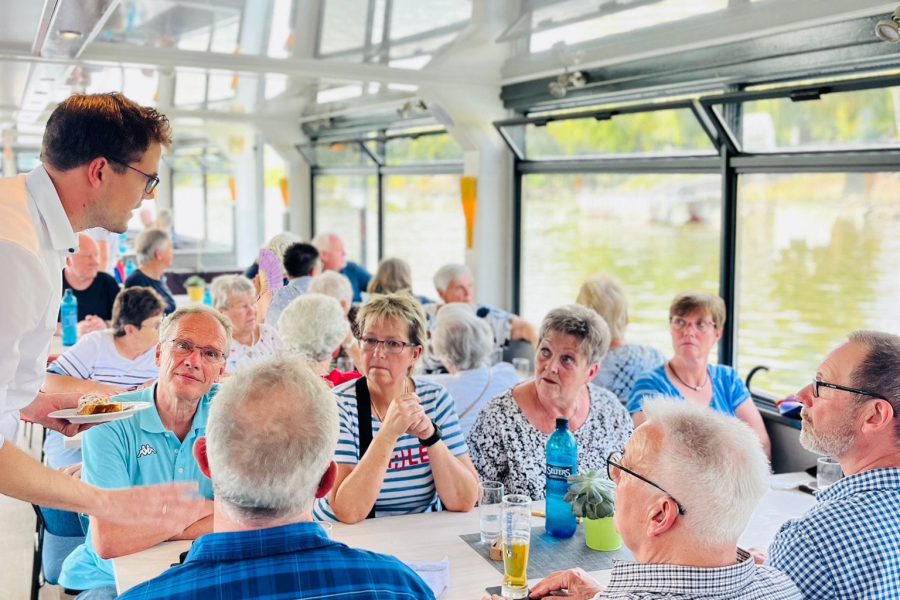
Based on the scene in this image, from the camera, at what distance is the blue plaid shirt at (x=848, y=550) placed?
194 cm

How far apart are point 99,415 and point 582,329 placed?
1732 mm

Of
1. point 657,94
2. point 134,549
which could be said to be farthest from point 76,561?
point 657,94

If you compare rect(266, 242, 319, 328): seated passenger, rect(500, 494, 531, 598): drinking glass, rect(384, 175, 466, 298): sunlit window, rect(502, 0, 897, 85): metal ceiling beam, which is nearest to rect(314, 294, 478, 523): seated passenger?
rect(500, 494, 531, 598): drinking glass

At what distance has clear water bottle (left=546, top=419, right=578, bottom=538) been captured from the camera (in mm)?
2609

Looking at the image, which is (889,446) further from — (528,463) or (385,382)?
(385,382)

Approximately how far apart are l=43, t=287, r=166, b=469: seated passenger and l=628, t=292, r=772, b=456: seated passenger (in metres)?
2.29

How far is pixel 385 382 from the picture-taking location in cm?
302

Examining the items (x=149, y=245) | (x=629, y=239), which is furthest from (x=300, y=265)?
(x=629, y=239)

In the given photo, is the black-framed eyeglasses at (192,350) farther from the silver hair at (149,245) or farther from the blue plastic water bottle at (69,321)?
the silver hair at (149,245)

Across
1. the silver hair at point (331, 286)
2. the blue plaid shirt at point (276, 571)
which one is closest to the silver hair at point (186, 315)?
the blue plaid shirt at point (276, 571)

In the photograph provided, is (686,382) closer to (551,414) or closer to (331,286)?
(551,414)

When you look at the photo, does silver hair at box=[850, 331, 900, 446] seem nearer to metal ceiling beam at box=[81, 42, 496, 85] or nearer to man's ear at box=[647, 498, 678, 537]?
man's ear at box=[647, 498, 678, 537]

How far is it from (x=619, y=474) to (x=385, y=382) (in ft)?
4.25

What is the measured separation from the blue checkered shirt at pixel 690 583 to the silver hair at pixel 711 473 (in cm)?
6
